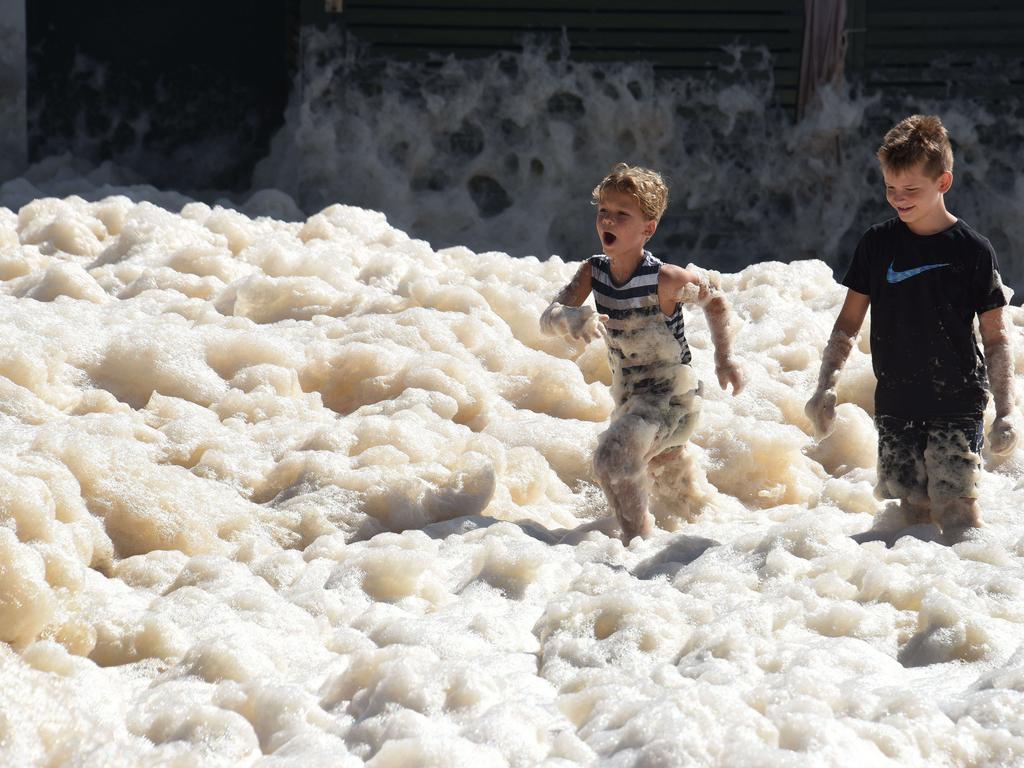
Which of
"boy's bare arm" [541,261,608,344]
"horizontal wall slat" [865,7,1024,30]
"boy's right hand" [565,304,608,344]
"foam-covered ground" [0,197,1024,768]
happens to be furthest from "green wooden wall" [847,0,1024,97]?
"boy's right hand" [565,304,608,344]

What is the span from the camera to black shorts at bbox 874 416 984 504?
3.48 metres

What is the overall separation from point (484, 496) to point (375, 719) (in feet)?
4.18

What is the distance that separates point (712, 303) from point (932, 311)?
0.56 m

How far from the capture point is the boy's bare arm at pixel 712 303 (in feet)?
11.7

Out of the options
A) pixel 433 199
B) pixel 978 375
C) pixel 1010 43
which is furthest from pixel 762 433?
pixel 1010 43

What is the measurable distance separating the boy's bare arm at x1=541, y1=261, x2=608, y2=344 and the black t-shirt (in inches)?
29.4

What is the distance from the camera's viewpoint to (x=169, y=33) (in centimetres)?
827

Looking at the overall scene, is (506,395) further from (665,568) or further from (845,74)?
(845,74)

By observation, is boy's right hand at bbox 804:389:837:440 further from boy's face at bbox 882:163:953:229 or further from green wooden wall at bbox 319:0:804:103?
green wooden wall at bbox 319:0:804:103

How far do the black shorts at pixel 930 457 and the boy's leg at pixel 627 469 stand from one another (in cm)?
63

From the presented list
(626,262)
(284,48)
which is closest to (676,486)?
(626,262)

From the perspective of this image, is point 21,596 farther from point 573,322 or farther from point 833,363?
point 833,363

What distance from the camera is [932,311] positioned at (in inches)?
135

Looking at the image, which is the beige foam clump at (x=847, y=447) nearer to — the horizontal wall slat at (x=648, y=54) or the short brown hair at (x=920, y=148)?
the short brown hair at (x=920, y=148)
